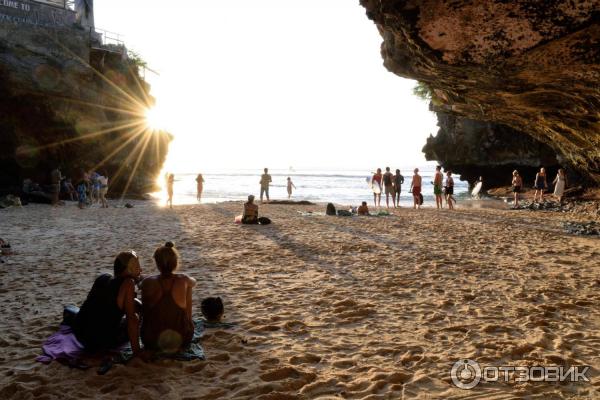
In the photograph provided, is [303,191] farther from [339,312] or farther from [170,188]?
[339,312]

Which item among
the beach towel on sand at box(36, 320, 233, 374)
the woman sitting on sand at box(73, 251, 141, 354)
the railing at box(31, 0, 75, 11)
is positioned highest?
the railing at box(31, 0, 75, 11)

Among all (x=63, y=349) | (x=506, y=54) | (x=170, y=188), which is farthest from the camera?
(x=170, y=188)

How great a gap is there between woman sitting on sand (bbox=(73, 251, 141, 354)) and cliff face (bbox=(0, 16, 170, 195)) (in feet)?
90.1

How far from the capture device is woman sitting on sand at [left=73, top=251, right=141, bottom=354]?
4012 millimetres

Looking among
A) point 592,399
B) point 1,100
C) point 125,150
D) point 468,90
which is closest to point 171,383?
point 592,399

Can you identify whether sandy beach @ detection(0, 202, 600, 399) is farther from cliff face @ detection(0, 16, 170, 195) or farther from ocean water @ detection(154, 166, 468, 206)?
cliff face @ detection(0, 16, 170, 195)

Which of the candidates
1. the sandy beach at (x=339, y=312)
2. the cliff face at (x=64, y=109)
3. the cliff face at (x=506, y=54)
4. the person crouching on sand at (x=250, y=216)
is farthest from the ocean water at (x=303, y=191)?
the sandy beach at (x=339, y=312)

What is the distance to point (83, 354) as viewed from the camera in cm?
413

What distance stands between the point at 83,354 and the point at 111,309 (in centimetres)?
53

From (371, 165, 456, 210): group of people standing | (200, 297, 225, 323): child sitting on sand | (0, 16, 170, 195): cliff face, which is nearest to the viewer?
(200, 297, 225, 323): child sitting on sand

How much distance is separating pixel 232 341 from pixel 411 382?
200cm

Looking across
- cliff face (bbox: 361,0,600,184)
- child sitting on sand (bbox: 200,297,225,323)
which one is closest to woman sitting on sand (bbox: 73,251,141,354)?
child sitting on sand (bbox: 200,297,225,323)

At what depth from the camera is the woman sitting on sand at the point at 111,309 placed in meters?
4.01

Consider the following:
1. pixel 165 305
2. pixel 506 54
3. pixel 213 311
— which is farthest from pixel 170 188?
pixel 165 305
